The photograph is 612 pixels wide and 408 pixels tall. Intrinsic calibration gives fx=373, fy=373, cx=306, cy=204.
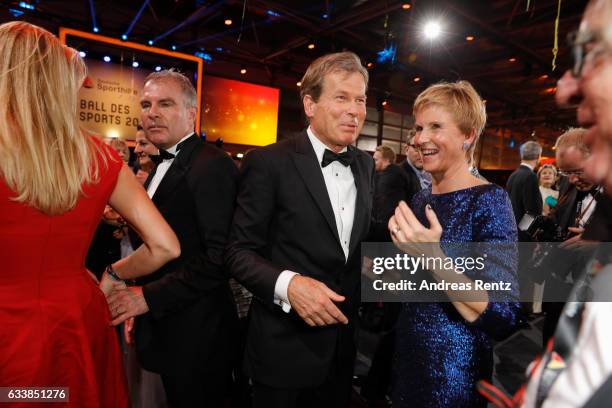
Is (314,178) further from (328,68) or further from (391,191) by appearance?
(391,191)

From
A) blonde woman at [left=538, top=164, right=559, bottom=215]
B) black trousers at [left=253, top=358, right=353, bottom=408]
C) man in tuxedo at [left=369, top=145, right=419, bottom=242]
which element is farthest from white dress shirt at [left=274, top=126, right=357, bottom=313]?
blonde woman at [left=538, top=164, right=559, bottom=215]

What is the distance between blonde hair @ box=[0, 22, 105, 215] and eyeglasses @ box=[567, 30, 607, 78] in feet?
4.08

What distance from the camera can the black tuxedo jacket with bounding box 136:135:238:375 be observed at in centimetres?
163

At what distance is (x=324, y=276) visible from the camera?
1.54 m

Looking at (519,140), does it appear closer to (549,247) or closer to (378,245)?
(549,247)

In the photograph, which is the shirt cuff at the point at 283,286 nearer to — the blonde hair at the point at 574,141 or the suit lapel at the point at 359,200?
the suit lapel at the point at 359,200

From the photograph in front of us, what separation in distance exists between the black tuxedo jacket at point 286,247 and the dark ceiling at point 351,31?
384 cm

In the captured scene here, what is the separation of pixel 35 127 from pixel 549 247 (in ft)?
11.3

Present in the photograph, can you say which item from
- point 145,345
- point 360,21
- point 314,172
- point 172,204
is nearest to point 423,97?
point 314,172

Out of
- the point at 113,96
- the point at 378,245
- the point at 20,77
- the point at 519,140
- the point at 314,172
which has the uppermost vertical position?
the point at 519,140

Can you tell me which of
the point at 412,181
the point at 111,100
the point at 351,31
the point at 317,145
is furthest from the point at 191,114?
the point at 351,31

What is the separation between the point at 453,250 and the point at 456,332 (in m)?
0.29

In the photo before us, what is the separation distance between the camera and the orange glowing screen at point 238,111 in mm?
9305

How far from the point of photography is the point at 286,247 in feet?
5.01
